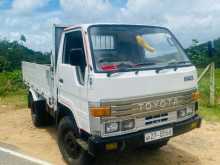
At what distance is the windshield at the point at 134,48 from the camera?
5.70 m

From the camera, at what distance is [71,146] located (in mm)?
6199

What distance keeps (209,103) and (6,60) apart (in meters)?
15.2

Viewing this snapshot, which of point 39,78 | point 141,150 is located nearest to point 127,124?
point 141,150

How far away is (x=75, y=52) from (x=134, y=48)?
0.95 metres

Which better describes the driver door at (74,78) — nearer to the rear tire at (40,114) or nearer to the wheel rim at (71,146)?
the wheel rim at (71,146)

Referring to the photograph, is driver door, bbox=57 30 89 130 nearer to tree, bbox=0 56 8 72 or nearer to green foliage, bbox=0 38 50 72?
green foliage, bbox=0 38 50 72

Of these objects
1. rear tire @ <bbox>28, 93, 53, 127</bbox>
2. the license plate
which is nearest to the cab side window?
the license plate

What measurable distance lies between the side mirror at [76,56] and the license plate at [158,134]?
1606mm

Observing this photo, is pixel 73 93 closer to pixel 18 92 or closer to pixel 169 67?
pixel 169 67

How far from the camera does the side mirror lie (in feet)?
19.5

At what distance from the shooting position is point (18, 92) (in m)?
15.7

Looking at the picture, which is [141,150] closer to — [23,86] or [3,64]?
[23,86]

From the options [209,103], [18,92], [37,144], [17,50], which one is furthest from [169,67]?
[17,50]

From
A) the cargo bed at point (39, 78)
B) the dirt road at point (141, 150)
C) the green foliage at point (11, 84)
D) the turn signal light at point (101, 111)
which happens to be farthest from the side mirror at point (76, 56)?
the green foliage at point (11, 84)
